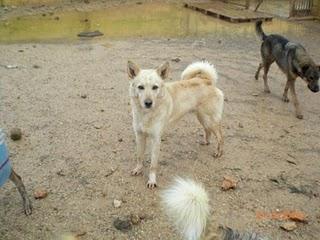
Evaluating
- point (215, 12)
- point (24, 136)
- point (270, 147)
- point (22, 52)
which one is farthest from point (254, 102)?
point (215, 12)

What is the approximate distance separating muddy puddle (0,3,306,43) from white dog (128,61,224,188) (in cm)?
609

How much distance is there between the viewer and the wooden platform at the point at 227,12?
39.9ft

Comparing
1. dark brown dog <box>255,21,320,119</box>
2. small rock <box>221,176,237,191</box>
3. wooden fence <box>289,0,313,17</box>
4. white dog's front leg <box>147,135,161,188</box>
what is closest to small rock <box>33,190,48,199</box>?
white dog's front leg <box>147,135,161,188</box>

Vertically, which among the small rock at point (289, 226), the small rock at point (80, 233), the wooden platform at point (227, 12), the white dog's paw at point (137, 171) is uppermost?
the wooden platform at point (227, 12)

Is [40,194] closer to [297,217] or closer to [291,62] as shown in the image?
[297,217]

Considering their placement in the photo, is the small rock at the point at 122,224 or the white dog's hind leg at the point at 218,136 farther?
the white dog's hind leg at the point at 218,136

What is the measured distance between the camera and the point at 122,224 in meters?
3.45

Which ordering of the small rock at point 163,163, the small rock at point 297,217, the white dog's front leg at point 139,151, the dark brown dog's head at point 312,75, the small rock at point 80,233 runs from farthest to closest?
the dark brown dog's head at point 312,75, the small rock at point 163,163, the white dog's front leg at point 139,151, the small rock at point 297,217, the small rock at point 80,233

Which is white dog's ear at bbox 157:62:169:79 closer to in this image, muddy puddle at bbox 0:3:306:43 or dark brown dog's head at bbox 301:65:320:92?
dark brown dog's head at bbox 301:65:320:92

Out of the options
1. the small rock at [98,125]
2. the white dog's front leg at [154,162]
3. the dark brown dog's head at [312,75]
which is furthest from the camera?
the dark brown dog's head at [312,75]

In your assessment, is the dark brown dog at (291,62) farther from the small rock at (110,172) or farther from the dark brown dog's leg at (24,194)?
the dark brown dog's leg at (24,194)

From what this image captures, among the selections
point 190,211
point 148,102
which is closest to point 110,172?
point 148,102

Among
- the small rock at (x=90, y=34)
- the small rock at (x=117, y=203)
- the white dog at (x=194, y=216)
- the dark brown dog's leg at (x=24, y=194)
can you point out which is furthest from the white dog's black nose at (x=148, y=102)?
the small rock at (x=90, y=34)

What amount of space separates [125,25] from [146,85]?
813 centimetres
